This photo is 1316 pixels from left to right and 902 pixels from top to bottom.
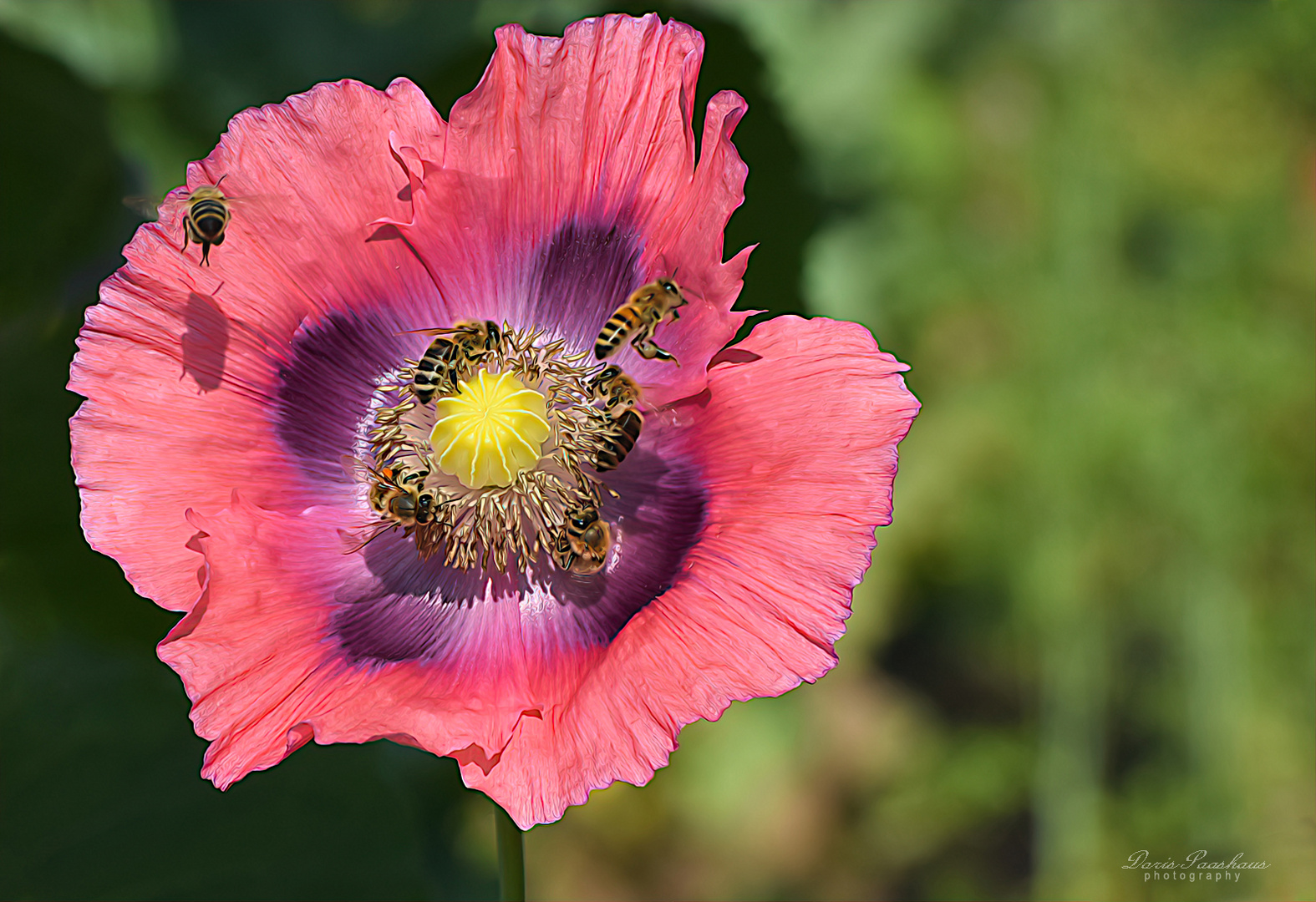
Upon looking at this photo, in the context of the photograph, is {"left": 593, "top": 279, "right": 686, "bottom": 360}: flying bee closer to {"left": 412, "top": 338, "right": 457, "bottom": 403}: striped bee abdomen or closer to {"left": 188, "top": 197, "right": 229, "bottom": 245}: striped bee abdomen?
{"left": 412, "top": 338, "right": 457, "bottom": 403}: striped bee abdomen

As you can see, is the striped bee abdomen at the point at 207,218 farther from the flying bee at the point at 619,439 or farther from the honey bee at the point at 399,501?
the flying bee at the point at 619,439

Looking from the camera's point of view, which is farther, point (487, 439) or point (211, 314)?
point (487, 439)

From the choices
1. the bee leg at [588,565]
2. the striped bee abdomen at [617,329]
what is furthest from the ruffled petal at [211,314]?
the bee leg at [588,565]

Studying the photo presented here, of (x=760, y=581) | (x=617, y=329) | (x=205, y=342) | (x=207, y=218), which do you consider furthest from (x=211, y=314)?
(x=760, y=581)

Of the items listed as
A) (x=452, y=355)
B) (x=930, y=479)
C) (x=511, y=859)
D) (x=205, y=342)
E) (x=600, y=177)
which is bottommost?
(x=511, y=859)

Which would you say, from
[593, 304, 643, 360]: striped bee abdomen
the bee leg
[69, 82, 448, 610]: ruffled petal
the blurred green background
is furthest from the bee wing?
the blurred green background

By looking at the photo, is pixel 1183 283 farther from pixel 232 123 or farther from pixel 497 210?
pixel 232 123

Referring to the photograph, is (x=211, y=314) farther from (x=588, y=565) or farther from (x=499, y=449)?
(x=588, y=565)
